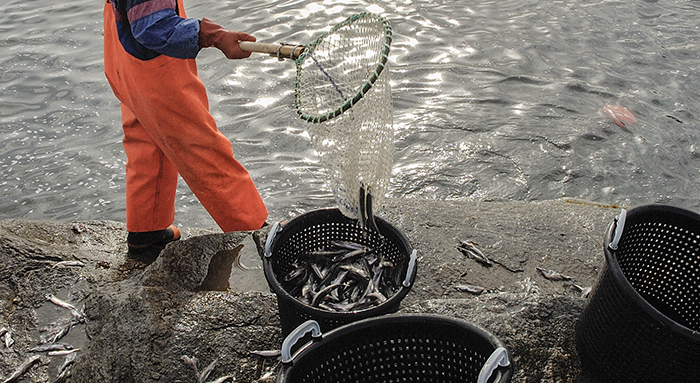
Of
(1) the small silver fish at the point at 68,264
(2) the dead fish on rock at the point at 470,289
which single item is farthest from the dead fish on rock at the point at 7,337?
(2) the dead fish on rock at the point at 470,289

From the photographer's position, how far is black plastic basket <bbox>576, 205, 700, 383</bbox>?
2668 mm

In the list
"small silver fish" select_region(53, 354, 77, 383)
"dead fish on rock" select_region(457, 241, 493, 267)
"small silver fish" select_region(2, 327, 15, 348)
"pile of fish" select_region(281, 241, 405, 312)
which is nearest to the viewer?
"small silver fish" select_region(53, 354, 77, 383)

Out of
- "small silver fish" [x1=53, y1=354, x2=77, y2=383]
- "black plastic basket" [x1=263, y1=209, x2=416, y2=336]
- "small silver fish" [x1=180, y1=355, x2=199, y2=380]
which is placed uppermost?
"black plastic basket" [x1=263, y1=209, x2=416, y2=336]

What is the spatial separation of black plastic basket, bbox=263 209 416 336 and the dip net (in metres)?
0.32

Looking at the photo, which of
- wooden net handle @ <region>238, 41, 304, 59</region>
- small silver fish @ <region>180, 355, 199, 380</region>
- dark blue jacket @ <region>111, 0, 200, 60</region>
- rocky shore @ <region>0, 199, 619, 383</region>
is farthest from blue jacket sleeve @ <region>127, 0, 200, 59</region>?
small silver fish @ <region>180, 355, 199, 380</region>

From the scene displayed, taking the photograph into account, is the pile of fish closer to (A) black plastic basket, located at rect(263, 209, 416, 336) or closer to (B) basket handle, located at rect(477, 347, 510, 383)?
(A) black plastic basket, located at rect(263, 209, 416, 336)

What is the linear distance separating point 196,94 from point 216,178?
0.64 m

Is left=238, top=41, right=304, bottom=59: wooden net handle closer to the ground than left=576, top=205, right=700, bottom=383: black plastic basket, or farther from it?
farther from it

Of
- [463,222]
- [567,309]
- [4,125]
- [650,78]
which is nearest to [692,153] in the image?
[650,78]

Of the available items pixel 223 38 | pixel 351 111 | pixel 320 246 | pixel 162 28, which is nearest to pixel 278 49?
pixel 223 38

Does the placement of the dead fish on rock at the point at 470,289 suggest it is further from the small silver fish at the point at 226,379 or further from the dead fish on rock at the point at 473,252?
the small silver fish at the point at 226,379

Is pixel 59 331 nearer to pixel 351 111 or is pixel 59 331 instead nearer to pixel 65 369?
pixel 65 369

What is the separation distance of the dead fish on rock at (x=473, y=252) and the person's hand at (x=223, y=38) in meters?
2.25

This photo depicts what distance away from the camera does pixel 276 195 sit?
21.1 feet
